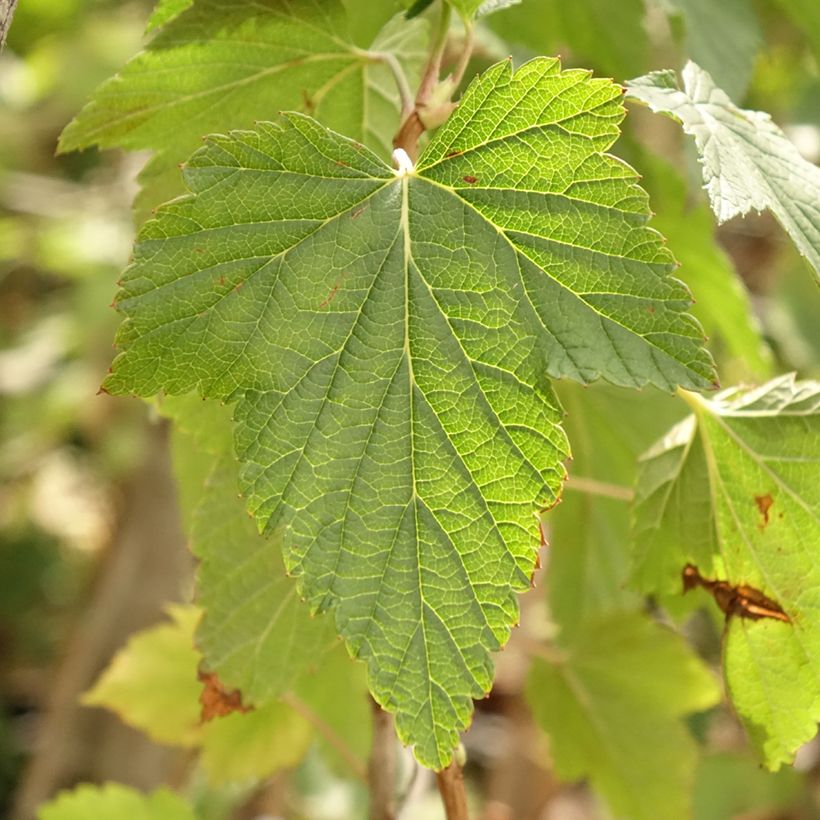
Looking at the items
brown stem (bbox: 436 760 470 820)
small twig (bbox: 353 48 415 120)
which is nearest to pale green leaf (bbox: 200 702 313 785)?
brown stem (bbox: 436 760 470 820)

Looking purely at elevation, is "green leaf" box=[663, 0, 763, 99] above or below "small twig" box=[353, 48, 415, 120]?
below

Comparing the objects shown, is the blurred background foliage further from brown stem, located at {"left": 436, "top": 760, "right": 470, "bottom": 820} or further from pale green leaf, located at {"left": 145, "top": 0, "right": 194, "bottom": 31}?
brown stem, located at {"left": 436, "top": 760, "right": 470, "bottom": 820}

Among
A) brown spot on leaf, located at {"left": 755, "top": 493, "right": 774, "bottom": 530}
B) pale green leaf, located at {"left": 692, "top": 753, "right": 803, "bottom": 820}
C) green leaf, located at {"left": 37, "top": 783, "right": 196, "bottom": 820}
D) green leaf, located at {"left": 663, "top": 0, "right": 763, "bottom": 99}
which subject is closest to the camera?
brown spot on leaf, located at {"left": 755, "top": 493, "right": 774, "bottom": 530}

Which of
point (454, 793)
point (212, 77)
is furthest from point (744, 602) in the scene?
point (212, 77)

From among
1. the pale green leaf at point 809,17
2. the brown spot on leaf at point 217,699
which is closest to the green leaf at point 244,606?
the brown spot on leaf at point 217,699

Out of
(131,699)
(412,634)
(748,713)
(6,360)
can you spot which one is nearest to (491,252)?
(412,634)

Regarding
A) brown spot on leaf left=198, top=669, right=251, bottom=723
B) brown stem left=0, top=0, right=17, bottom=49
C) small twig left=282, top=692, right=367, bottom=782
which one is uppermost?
brown stem left=0, top=0, right=17, bottom=49
